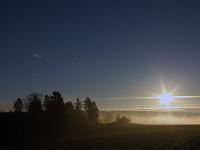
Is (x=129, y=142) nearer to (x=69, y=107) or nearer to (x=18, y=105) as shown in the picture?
(x=69, y=107)

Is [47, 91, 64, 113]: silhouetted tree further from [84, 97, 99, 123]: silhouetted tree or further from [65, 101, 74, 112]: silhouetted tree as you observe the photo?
[84, 97, 99, 123]: silhouetted tree

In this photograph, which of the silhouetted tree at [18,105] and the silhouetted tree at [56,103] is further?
the silhouetted tree at [18,105]

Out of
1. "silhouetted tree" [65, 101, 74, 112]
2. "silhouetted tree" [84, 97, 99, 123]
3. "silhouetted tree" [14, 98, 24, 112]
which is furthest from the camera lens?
"silhouetted tree" [84, 97, 99, 123]

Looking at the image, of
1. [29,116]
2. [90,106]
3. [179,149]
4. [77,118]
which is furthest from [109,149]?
[90,106]

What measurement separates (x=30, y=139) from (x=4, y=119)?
20010 mm

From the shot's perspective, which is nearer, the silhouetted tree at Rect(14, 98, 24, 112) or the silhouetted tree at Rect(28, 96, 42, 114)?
the silhouetted tree at Rect(28, 96, 42, 114)

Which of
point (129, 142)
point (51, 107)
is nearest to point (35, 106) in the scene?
point (51, 107)

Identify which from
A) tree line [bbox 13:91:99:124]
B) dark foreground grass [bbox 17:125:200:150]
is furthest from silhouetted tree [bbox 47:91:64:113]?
dark foreground grass [bbox 17:125:200:150]

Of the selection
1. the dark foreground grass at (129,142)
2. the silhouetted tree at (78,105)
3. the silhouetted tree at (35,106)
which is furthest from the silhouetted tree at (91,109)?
the dark foreground grass at (129,142)

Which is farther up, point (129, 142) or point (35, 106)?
point (35, 106)

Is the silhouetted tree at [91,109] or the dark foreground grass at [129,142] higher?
the silhouetted tree at [91,109]

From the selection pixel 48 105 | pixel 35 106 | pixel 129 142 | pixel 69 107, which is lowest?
pixel 129 142

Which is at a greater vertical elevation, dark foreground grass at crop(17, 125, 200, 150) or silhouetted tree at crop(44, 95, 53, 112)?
silhouetted tree at crop(44, 95, 53, 112)

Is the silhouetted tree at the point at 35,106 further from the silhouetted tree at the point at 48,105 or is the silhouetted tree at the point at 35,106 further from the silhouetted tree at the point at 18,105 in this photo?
the silhouetted tree at the point at 18,105
